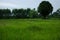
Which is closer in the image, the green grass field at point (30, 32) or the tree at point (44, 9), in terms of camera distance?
the green grass field at point (30, 32)

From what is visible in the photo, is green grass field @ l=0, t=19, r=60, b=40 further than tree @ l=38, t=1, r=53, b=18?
No

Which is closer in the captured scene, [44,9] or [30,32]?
[30,32]

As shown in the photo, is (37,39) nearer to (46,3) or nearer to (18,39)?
(18,39)

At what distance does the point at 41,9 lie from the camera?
63.2 metres

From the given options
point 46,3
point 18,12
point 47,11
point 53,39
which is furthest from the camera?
Result: point 18,12

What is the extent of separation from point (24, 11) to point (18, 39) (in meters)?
85.3

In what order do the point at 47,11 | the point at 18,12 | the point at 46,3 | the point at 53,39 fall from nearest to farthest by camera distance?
1. the point at 53,39
2. the point at 47,11
3. the point at 46,3
4. the point at 18,12

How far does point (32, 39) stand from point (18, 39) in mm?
843

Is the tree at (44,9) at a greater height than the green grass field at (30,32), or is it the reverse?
the tree at (44,9)

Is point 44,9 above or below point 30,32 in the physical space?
above

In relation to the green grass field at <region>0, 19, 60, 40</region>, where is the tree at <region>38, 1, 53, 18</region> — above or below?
above

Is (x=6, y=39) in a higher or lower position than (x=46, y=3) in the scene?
lower

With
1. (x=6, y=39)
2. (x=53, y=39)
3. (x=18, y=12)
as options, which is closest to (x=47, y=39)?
(x=53, y=39)

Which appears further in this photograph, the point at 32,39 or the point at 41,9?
the point at 41,9
